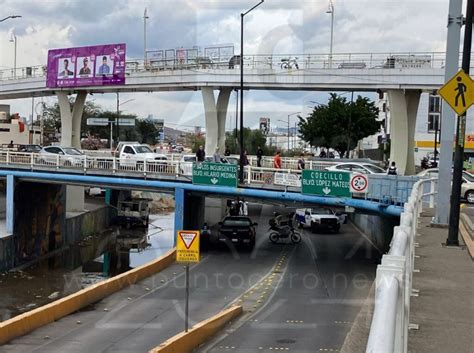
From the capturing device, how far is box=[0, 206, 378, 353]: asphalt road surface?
1716 cm

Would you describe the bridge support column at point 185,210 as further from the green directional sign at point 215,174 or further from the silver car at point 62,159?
the silver car at point 62,159

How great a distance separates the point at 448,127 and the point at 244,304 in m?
9.73

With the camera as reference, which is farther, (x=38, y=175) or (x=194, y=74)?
(x=194, y=74)

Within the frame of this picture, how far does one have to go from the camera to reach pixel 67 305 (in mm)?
20734

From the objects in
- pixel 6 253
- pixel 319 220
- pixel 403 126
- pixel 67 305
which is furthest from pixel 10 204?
pixel 403 126

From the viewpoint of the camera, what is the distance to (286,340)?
1711 cm

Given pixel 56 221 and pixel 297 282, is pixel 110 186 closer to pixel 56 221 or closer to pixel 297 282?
pixel 56 221

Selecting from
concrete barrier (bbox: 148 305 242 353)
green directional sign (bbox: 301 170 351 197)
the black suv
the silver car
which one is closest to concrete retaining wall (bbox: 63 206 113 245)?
the silver car

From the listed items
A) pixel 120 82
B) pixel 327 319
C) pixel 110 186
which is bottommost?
pixel 327 319

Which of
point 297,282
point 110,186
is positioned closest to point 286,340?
point 297,282

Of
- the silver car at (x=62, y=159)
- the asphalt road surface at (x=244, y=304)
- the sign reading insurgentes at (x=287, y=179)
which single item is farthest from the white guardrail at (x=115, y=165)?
the asphalt road surface at (x=244, y=304)

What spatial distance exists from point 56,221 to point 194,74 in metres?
14.7

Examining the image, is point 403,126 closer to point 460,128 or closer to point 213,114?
point 213,114

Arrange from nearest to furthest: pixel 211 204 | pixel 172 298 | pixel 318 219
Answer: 1. pixel 172 298
2. pixel 318 219
3. pixel 211 204
